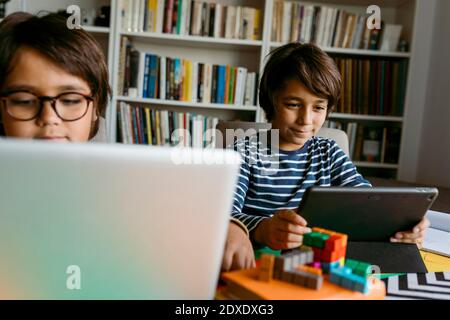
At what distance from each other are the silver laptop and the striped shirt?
0.57 meters

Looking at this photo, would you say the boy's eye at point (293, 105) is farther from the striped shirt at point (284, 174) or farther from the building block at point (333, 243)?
the building block at point (333, 243)

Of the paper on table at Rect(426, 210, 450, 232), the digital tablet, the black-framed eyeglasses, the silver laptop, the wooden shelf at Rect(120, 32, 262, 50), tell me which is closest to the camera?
the silver laptop

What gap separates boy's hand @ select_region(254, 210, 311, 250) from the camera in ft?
1.94

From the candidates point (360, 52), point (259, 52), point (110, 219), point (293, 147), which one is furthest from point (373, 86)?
point (110, 219)

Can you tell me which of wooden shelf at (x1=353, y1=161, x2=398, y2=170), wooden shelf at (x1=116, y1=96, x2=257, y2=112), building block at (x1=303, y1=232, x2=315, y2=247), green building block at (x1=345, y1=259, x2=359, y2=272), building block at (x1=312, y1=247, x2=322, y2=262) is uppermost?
wooden shelf at (x1=116, y1=96, x2=257, y2=112)

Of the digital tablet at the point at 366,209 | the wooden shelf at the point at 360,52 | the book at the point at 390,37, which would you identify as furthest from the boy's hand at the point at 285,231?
the book at the point at 390,37

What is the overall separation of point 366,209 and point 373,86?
5.66 feet

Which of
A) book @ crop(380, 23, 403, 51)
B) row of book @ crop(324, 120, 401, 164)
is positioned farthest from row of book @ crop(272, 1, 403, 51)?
row of book @ crop(324, 120, 401, 164)

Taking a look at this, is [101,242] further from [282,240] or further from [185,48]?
[185,48]

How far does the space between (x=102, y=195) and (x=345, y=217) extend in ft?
1.24

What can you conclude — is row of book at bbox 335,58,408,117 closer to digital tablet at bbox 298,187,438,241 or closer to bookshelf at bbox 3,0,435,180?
bookshelf at bbox 3,0,435,180

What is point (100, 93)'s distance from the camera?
2.86ft

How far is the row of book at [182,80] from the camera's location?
7.02 feet
